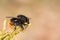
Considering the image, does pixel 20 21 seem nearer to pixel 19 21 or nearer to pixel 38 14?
pixel 19 21

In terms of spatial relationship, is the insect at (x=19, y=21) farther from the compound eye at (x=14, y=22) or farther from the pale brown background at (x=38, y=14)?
the pale brown background at (x=38, y=14)

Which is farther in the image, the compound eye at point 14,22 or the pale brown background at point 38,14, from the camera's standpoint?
the pale brown background at point 38,14

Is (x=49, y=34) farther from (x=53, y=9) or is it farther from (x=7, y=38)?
(x=7, y=38)

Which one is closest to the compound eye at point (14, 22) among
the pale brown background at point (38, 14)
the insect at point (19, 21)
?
the insect at point (19, 21)

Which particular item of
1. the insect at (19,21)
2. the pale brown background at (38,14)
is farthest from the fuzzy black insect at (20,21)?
the pale brown background at (38,14)

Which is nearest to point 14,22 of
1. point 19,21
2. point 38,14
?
point 19,21

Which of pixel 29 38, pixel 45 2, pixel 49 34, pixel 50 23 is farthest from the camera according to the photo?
pixel 45 2

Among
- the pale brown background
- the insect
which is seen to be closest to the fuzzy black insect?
the insect

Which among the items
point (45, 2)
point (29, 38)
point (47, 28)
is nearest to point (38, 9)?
point (45, 2)
